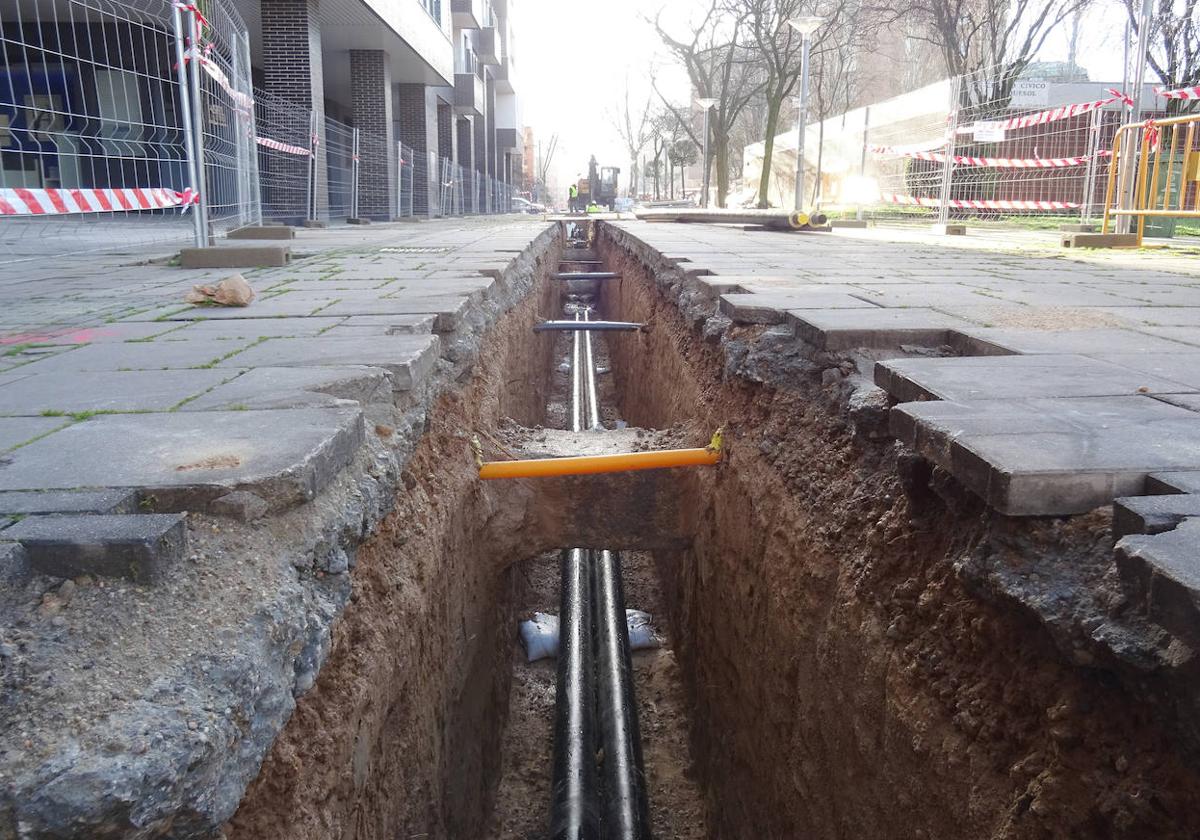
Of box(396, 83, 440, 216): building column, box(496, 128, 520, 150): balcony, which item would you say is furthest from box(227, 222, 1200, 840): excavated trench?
box(496, 128, 520, 150): balcony

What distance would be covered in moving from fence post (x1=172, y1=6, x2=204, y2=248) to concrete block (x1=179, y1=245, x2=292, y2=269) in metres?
0.35

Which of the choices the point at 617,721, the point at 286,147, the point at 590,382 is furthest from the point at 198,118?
the point at 286,147

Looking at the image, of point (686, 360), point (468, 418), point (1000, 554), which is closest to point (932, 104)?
point (686, 360)

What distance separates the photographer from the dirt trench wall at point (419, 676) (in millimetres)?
1721

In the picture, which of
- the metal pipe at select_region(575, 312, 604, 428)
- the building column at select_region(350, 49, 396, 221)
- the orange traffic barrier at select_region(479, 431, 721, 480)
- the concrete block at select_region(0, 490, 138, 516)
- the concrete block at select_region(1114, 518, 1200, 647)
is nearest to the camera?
the concrete block at select_region(1114, 518, 1200, 647)

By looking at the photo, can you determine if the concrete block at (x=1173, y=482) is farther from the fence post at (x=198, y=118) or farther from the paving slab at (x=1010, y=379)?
the fence post at (x=198, y=118)

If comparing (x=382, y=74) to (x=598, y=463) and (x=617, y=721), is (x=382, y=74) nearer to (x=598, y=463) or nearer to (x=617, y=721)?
(x=598, y=463)

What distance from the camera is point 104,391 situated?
2580 millimetres

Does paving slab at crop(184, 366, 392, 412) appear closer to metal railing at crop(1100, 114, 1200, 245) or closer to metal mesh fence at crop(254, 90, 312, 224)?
metal railing at crop(1100, 114, 1200, 245)

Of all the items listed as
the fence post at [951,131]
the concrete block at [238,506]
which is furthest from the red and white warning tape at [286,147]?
the concrete block at [238,506]

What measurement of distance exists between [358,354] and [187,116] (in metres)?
4.81

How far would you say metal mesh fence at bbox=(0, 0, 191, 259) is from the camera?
5891mm

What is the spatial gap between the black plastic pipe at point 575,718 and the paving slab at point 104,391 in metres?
2.20

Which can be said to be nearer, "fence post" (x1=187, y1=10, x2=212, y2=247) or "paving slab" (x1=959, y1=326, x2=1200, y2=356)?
"paving slab" (x1=959, y1=326, x2=1200, y2=356)
